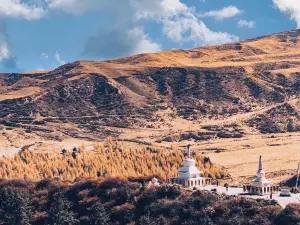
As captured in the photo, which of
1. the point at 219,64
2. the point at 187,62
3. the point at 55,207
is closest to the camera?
the point at 55,207

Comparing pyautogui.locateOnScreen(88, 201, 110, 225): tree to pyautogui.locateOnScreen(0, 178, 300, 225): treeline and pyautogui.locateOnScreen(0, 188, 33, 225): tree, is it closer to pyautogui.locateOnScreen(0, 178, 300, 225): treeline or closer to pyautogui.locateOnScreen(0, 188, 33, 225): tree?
pyautogui.locateOnScreen(0, 178, 300, 225): treeline

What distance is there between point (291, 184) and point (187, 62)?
116 metres

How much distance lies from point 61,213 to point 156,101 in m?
91.0

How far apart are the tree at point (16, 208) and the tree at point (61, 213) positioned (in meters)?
2.18

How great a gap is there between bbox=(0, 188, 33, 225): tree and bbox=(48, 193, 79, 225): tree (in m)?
2.18

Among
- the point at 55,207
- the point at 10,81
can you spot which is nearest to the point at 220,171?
the point at 55,207

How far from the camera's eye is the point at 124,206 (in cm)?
5825

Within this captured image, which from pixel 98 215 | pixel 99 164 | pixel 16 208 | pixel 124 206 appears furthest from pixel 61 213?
pixel 99 164

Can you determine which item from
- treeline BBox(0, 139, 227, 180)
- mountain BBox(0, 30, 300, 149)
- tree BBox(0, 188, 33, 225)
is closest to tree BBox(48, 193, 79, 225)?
tree BBox(0, 188, 33, 225)

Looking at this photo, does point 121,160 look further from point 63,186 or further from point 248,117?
point 248,117

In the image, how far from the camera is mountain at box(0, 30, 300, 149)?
128375 mm

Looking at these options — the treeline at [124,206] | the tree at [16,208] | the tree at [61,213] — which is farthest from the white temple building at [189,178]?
the tree at [16,208]

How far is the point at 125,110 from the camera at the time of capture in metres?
141

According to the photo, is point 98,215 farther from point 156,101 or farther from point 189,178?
point 156,101
